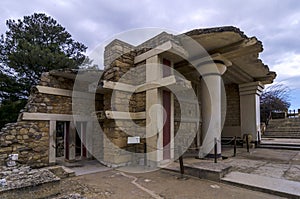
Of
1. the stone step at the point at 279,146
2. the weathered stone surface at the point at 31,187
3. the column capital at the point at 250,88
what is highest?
the column capital at the point at 250,88

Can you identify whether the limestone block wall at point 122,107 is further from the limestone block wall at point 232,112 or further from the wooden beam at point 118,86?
the limestone block wall at point 232,112

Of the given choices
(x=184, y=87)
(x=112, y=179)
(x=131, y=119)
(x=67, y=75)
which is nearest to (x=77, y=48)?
(x=67, y=75)

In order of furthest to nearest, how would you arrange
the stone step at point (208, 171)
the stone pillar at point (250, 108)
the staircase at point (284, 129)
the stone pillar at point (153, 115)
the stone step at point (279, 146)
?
the staircase at point (284, 129) → the stone pillar at point (250, 108) → the stone step at point (279, 146) → the stone pillar at point (153, 115) → the stone step at point (208, 171)

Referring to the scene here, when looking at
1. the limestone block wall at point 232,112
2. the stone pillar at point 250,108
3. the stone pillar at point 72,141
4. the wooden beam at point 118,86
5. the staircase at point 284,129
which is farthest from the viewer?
the staircase at point 284,129

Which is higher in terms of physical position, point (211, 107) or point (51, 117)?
point (211, 107)

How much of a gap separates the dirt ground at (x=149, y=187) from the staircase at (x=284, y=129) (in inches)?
469

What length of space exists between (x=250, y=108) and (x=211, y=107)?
459cm

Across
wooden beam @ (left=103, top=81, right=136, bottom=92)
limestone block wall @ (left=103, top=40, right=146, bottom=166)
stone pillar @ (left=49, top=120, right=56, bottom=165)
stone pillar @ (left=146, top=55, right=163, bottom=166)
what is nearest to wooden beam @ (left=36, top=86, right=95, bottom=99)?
stone pillar @ (left=49, top=120, right=56, bottom=165)

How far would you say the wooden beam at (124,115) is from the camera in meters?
6.13

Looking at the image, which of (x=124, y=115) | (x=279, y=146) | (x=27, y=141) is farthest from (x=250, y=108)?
(x=27, y=141)

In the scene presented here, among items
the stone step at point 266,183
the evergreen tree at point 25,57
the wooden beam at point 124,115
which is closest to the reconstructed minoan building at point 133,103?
the wooden beam at point 124,115

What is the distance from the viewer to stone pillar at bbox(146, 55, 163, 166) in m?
6.01

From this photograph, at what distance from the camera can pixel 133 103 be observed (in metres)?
6.89

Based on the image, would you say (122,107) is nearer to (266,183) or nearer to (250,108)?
(266,183)
